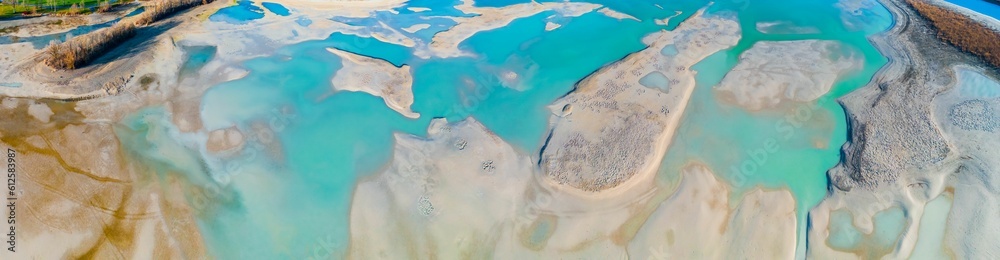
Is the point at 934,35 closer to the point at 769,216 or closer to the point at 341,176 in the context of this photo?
the point at 769,216

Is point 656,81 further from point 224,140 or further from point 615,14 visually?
point 224,140

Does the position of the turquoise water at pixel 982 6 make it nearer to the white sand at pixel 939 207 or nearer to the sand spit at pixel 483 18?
the white sand at pixel 939 207

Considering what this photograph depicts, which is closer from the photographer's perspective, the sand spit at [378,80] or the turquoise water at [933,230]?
the turquoise water at [933,230]

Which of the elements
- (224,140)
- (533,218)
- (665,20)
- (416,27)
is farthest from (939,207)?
(224,140)

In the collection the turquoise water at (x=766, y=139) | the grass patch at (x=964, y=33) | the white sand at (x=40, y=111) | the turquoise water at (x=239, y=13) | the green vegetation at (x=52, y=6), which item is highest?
the green vegetation at (x=52, y=6)

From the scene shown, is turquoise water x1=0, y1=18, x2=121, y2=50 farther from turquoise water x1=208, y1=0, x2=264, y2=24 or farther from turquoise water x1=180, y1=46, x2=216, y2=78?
turquoise water x1=180, y1=46, x2=216, y2=78

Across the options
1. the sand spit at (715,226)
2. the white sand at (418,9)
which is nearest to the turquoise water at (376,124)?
the sand spit at (715,226)
